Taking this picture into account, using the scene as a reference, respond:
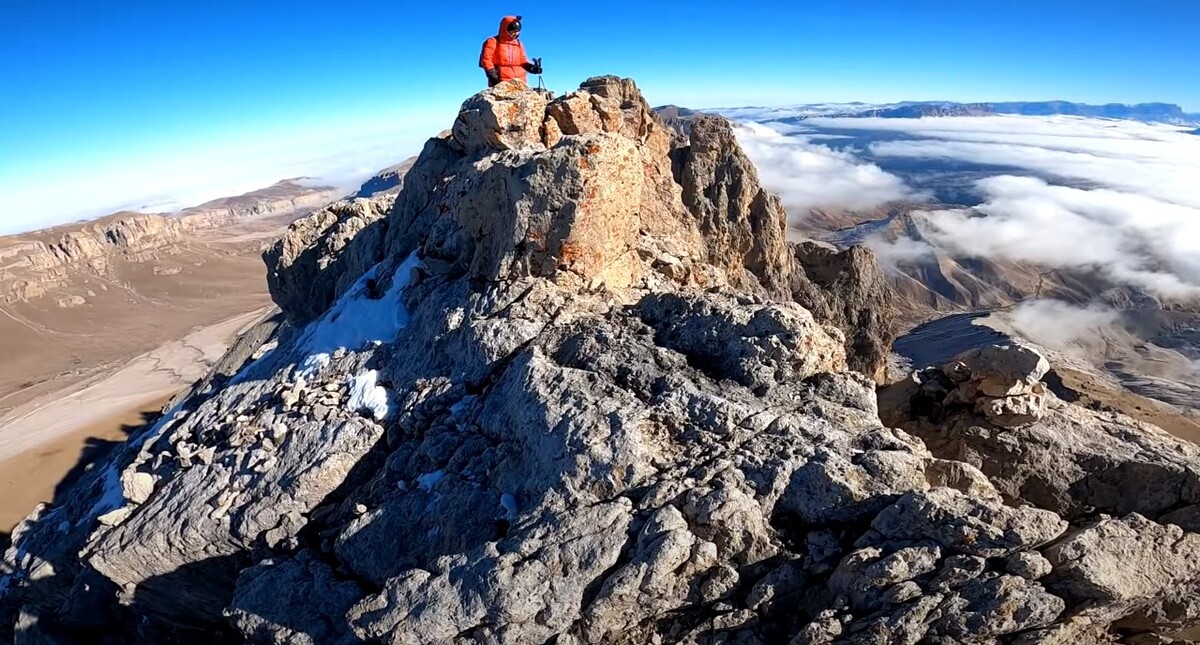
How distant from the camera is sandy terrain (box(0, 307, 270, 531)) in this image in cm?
4263

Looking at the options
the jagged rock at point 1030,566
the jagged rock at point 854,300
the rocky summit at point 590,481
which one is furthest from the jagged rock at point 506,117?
the jagged rock at point 854,300

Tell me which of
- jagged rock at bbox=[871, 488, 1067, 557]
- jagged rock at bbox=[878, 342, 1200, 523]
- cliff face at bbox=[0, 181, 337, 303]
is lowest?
jagged rock at bbox=[878, 342, 1200, 523]

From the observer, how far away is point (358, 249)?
2425 centimetres

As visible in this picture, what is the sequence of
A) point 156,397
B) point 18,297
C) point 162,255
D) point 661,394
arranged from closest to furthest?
point 661,394 → point 156,397 → point 18,297 → point 162,255

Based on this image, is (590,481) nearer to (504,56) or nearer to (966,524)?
(966,524)

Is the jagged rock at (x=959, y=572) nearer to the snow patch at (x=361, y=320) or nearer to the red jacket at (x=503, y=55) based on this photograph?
the snow patch at (x=361, y=320)

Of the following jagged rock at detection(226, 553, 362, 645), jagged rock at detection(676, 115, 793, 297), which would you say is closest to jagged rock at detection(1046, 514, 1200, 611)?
jagged rock at detection(226, 553, 362, 645)

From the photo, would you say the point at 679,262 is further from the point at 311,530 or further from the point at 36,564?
the point at 36,564

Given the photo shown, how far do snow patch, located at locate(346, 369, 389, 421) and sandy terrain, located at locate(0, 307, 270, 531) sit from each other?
1497 inches

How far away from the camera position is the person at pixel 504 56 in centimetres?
2081

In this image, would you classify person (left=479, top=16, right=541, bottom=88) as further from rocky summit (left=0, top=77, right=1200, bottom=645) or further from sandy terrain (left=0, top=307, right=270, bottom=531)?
sandy terrain (left=0, top=307, right=270, bottom=531)

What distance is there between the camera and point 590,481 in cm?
905

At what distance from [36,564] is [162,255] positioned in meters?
155

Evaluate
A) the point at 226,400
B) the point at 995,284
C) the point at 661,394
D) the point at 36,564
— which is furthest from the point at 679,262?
the point at 995,284
